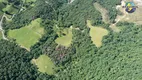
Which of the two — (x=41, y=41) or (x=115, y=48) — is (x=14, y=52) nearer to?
(x=41, y=41)

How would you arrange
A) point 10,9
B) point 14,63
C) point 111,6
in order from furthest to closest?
point 111,6, point 10,9, point 14,63

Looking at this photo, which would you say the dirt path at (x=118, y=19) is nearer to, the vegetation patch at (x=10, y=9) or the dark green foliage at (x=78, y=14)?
the dark green foliage at (x=78, y=14)

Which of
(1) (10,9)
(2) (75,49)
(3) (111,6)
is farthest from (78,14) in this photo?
(1) (10,9)

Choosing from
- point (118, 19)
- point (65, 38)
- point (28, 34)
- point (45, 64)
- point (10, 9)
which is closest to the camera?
point (45, 64)

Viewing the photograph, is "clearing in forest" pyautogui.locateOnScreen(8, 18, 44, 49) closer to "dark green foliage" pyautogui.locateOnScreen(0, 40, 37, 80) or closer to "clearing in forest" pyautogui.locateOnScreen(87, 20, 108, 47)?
"dark green foliage" pyautogui.locateOnScreen(0, 40, 37, 80)

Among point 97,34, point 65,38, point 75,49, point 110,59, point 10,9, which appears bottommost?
point 110,59

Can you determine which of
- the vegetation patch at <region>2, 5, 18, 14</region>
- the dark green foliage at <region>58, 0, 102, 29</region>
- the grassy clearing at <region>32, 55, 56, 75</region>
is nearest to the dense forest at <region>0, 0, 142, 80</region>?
the dark green foliage at <region>58, 0, 102, 29</region>

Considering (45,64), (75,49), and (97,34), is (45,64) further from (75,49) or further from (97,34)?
(97,34)
